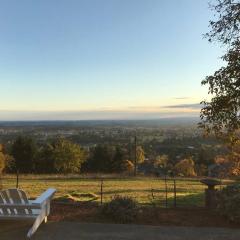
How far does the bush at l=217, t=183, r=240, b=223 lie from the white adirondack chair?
3593mm

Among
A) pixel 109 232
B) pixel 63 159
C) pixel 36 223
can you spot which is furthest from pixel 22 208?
pixel 63 159

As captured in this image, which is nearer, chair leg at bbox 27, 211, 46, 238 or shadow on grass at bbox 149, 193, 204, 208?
chair leg at bbox 27, 211, 46, 238

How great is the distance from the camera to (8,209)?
815 centimetres

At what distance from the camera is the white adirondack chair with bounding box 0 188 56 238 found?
7.86 metres

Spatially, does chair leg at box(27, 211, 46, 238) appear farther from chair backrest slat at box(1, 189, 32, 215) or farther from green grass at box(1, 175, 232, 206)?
green grass at box(1, 175, 232, 206)

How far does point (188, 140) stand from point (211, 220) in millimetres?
132548

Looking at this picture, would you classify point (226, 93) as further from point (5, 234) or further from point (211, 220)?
point (5, 234)

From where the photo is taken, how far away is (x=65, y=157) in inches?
2704

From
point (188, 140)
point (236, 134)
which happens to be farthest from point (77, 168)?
point (188, 140)

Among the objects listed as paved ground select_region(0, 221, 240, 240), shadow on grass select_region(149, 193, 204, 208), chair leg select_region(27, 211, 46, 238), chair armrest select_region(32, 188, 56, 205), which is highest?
chair armrest select_region(32, 188, 56, 205)

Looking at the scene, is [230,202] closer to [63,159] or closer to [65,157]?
[63,159]

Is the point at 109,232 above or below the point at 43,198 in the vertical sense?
below

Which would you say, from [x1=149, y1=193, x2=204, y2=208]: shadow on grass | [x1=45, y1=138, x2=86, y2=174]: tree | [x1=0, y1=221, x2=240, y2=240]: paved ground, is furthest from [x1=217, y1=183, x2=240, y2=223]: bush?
[x1=45, y1=138, x2=86, y2=174]: tree

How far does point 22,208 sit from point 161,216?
2.99 meters
